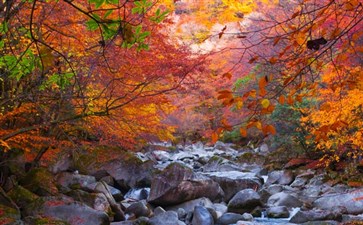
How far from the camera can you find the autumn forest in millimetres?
2266

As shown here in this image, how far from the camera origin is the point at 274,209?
1076cm

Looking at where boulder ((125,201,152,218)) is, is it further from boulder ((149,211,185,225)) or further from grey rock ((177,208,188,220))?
boulder ((149,211,185,225))

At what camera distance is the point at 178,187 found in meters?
11.7

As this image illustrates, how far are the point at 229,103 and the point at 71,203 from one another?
24.2 ft

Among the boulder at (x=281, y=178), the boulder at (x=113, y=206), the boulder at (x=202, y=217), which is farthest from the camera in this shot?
the boulder at (x=281, y=178)

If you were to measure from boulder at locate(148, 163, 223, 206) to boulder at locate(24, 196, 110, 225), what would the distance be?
341 cm

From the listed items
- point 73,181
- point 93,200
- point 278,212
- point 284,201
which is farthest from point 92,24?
point 73,181

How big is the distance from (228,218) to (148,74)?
4.35 metres

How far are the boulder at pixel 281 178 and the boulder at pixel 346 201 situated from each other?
11.4 ft

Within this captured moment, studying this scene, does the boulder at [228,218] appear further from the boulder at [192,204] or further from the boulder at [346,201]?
the boulder at [346,201]

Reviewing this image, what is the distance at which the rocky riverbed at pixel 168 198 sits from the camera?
846 cm

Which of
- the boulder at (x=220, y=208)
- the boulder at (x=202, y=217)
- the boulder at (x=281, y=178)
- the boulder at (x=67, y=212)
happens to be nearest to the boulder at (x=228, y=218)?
the boulder at (x=202, y=217)

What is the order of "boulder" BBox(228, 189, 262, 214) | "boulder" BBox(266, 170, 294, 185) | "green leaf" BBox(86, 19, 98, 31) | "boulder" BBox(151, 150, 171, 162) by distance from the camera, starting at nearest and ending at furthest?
"green leaf" BBox(86, 19, 98, 31), "boulder" BBox(228, 189, 262, 214), "boulder" BBox(266, 170, 294, 185), "boulder" BBox(151, 150, 171, 162)

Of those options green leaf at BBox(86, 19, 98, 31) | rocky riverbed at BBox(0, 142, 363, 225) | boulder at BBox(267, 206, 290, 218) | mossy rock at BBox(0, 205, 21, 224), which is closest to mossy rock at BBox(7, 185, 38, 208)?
rocky riverbed at BBox(0, 142, 363, 225)
